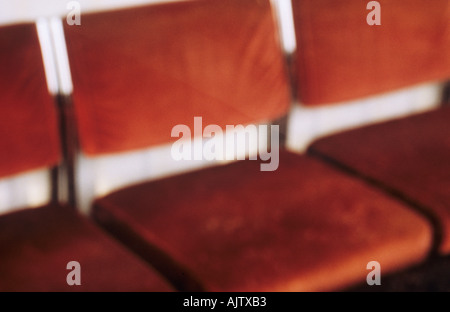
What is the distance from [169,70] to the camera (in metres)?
1.60

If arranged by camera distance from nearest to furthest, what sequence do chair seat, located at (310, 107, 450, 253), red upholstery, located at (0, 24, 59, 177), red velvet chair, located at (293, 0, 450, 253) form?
red upholstery, located at (0, 24, 59, 177) < chair seat, located at (310, 107, 450, 253) < red velvet chair, located at (293, 0, 450, 253)

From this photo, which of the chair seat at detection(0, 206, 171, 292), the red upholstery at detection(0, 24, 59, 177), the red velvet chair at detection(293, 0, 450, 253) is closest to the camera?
the chair seat at detection(0, 206, 171, 292)

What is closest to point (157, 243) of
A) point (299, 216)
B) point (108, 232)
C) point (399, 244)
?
point (108, 232)

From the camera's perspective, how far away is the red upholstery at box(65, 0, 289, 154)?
152cm

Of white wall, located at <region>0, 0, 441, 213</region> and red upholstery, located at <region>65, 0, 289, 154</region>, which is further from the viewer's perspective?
white wall, located at <region>0, 0, 441, 213</region>

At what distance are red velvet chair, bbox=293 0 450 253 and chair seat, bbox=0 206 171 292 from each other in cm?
73

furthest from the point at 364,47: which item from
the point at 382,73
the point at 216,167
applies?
the point at 216,167

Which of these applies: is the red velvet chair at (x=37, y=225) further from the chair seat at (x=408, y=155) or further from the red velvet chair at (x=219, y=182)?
the chair seat at (x=408, y=155)

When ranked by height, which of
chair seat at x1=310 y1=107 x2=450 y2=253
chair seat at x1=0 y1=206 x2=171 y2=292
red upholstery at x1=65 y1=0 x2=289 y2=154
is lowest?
chair seat at x1=0 y1=206 x2=171 y2=292

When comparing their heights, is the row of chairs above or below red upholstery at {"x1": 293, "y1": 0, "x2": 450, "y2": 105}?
below

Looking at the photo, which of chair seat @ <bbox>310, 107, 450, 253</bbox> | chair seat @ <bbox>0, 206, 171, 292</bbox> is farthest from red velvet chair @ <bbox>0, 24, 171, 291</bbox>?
chair seat @ <bbox>310, 107, 450, 253</bbox>

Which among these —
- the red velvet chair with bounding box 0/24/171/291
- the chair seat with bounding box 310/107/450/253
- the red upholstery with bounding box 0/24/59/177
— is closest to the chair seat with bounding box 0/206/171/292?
the red velvet chair with bounding box 0/24/171/291

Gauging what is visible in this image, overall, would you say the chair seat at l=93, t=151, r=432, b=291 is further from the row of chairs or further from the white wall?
the white wall

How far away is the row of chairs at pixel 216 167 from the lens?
Result: 1.32 metres
